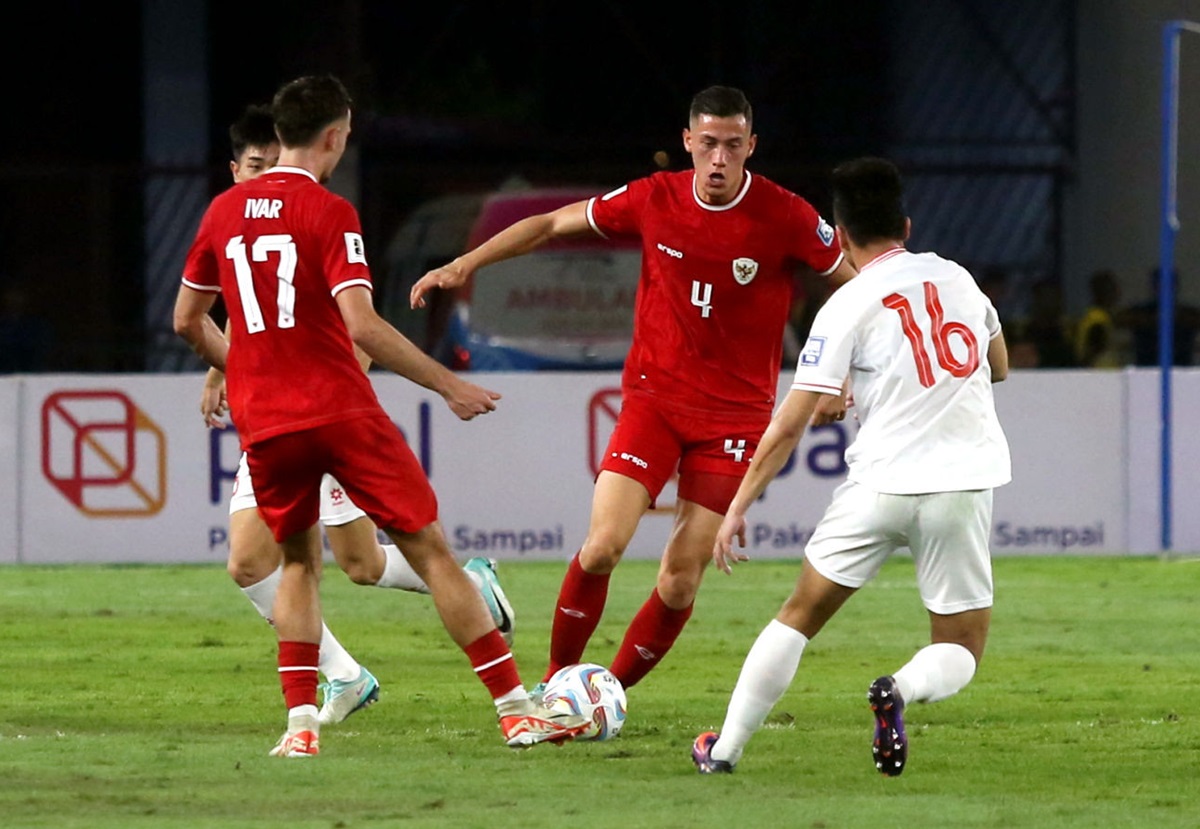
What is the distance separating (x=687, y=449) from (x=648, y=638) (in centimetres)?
65

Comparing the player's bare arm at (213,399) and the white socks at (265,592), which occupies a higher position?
the player's bare arm at (213,399)

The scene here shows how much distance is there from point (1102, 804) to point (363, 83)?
16.3m

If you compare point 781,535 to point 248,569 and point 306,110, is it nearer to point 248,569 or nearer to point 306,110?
point 248,569

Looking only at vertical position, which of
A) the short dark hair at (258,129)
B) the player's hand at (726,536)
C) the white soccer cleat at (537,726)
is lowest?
the white soccer cleat at (537,726)

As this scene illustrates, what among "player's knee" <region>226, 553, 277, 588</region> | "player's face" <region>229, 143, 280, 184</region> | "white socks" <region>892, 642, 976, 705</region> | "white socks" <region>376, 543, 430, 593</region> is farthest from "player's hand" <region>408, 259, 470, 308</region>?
"white socks" <region>892, 642, 976, 705</region>

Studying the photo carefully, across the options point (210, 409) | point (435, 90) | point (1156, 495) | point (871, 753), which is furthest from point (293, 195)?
point (435, 90)

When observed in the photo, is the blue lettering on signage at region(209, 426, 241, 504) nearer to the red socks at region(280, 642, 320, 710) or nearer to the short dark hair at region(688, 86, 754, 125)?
the short dark hair at region(688, 86, 754, 125)

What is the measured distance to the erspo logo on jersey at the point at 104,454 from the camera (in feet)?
49.1

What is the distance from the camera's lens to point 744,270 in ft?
27.5

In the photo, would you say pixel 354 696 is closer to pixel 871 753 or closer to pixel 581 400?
pixel 871 753

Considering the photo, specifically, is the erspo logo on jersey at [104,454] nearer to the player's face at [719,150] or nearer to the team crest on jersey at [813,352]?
the player's face at [719,150]

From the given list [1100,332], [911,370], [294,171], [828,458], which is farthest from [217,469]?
[911,370]

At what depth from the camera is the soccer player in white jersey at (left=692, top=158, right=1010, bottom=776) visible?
6.83 metres

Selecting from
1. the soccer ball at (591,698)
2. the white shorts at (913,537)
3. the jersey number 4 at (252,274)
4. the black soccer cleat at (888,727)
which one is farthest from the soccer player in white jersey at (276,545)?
the black soccer cleat at (888,727)
